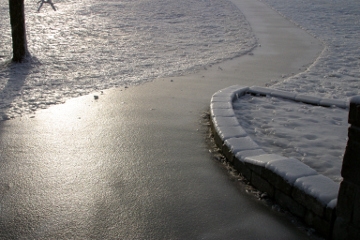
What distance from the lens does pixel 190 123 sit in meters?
5.24

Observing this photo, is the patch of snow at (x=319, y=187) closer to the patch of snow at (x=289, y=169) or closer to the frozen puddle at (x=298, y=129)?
the patch of snow at (x=289, y=169)

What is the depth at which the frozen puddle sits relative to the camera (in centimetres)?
405

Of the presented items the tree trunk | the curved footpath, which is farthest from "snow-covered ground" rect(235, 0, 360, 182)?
the tree trunk

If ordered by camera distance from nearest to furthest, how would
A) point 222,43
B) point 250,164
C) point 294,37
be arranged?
point 250,164, point 222,43, point 294,37

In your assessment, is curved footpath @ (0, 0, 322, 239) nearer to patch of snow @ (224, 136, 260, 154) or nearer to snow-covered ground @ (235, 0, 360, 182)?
patch of snow @ (224, 136, 260, 154)

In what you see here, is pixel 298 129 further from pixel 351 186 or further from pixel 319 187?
pixel 351 186

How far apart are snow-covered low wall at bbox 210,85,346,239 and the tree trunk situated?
585 centimetres

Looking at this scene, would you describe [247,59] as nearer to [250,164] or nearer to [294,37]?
[294,37]

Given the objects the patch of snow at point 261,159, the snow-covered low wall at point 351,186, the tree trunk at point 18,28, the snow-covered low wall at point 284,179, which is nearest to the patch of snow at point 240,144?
the snow-covered low wall at point 284,179

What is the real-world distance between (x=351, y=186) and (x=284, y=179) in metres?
0.72

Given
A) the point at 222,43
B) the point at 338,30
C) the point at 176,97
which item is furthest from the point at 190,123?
the point at 338,30

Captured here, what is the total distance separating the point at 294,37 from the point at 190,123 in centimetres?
921

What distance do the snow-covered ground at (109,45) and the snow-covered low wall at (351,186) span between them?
4420 mm

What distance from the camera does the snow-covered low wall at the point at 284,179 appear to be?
9.49ft
